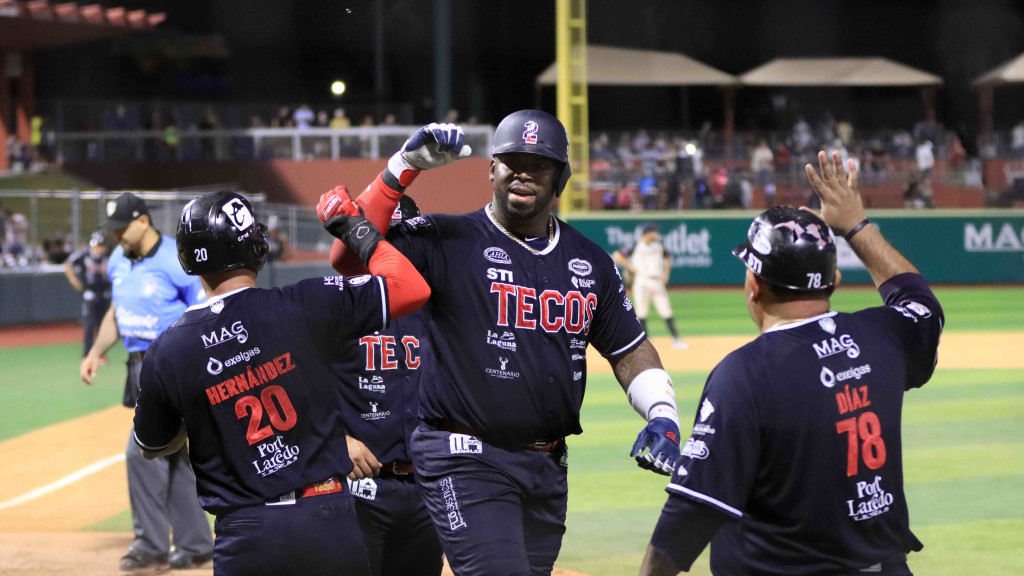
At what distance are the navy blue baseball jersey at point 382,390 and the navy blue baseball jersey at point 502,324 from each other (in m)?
0.60

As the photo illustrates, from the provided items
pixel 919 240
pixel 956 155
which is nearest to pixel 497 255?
pixel 919 240

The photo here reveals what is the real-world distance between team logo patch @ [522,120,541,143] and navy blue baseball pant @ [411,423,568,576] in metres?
1.17

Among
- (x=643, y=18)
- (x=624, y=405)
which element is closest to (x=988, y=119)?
(x=643, y=18)

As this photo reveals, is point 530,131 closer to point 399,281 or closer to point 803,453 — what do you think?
point 399,281

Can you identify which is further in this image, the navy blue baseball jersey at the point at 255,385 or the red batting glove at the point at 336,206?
the red batting glove at the point at 336,206

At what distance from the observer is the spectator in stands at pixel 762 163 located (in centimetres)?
3125

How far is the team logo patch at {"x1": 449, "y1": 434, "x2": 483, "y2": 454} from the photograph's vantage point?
419 centimetres

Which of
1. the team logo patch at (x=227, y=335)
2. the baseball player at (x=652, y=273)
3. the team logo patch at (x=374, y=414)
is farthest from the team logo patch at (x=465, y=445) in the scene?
the baseball player at (x=652, y=273)

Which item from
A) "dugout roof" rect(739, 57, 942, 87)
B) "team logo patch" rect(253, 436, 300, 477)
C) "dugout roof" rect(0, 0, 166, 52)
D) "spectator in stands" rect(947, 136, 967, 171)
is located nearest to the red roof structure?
"dugout roof" rect(0, 0, 166, 52)

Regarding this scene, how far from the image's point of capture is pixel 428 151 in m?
4.17

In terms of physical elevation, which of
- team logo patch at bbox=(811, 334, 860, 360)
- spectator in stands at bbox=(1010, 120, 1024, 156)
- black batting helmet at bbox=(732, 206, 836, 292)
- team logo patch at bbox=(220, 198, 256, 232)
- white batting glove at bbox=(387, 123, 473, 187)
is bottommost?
team logo patch at bbox=(811, 334, 860, 360)

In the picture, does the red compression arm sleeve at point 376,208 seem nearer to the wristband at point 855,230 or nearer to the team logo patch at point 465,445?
the team logo patch at point 465,445

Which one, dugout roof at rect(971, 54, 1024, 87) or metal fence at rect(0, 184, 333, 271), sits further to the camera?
dugout roof at rect(971, 54, 1024, 87)

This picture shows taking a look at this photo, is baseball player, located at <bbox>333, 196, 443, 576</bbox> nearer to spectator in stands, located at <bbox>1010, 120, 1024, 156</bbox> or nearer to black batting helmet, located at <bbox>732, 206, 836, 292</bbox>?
black batting helmet, located at <bbox>732, 206, 836, 292</bbox>
